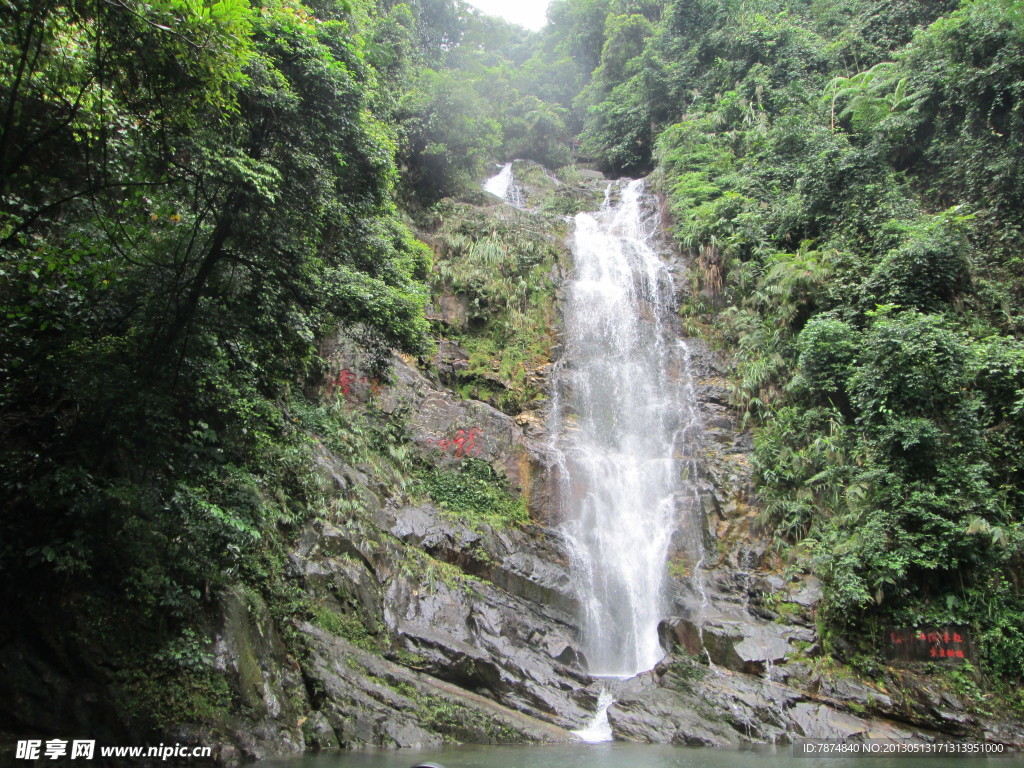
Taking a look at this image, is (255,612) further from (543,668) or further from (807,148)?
(807,148)

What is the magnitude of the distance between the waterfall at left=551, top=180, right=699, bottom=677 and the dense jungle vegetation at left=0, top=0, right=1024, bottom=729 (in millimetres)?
1552

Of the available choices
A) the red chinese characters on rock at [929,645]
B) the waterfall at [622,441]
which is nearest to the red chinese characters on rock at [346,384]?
the waterfall at [622,441]

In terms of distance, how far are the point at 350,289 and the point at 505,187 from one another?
72.2 ft

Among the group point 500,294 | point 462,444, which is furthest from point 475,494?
point 500,294

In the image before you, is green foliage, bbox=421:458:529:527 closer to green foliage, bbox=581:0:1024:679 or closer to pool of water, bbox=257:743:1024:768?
pool of water, bbox=257:743:1024:768

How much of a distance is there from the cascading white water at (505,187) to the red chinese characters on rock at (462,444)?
47.9ft

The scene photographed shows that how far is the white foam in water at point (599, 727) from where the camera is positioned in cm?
927

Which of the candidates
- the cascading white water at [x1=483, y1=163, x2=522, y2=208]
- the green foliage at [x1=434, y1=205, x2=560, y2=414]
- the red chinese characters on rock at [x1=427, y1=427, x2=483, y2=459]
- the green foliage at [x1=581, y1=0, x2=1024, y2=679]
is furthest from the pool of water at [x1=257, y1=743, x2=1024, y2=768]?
the cascading white water at [x1=483, y1=163, x2=522, y2=208]

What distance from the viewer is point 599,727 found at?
376 inches

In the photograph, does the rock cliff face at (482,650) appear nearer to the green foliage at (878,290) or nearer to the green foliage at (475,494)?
the green foliage at (475,494)

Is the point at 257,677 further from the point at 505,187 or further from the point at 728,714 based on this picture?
the point at 505,187

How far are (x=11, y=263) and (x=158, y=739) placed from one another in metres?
4.91

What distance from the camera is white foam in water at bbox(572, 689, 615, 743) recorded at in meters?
9.27

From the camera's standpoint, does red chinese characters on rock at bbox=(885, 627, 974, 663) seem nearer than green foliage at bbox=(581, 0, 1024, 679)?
Yes
